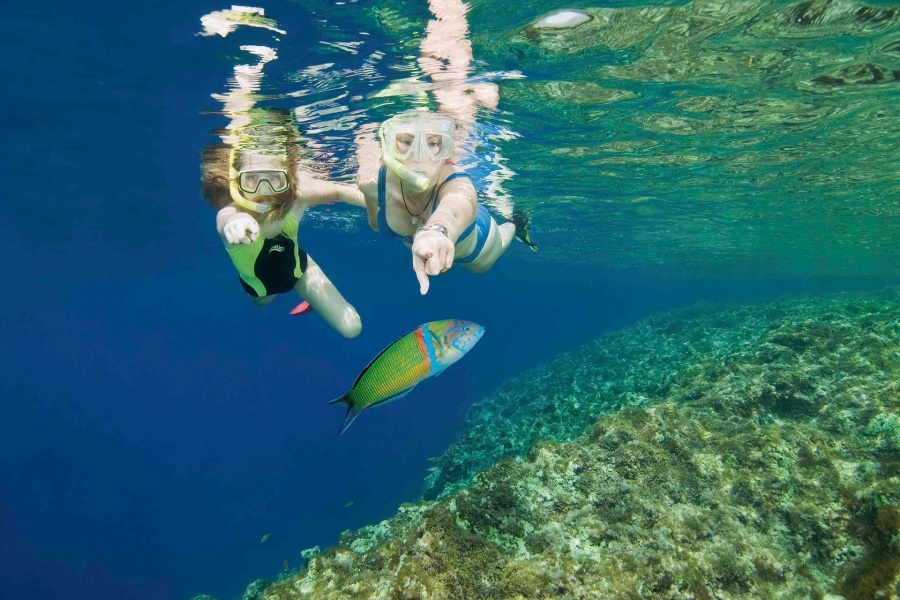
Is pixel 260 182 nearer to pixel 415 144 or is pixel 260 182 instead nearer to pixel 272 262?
pixel 272 262

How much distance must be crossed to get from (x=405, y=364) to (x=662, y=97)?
1000 centimetres

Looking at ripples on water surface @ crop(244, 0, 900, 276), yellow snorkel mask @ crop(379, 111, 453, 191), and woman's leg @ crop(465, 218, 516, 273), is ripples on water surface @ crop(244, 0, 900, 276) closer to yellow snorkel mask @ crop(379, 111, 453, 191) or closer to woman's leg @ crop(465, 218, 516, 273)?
yellow snorkel mask @ crop(379, 111, 453, 191)

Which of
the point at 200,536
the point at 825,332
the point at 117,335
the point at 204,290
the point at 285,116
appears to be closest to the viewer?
the point at 825,332

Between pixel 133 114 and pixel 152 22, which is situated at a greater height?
pixel 152 22

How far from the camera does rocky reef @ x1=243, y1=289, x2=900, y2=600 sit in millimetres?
3070

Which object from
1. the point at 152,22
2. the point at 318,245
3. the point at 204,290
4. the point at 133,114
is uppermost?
the point at 152,22

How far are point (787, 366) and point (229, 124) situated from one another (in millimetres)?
12904

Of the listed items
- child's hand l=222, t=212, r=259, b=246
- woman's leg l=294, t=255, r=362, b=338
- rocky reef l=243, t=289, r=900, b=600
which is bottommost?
rocky reef l=243, t=289, r=900, b=600

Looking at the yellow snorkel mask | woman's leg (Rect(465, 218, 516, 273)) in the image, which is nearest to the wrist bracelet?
the yellow snorkel mask

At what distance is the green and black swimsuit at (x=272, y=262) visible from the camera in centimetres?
548

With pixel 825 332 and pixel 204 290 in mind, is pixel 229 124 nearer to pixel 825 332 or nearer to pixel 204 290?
pixel 825 332

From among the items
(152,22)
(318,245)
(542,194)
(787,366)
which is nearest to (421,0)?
(152,22)

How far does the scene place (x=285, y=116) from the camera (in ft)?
31.0

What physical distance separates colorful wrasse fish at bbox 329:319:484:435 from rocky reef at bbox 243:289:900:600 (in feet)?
5.44
